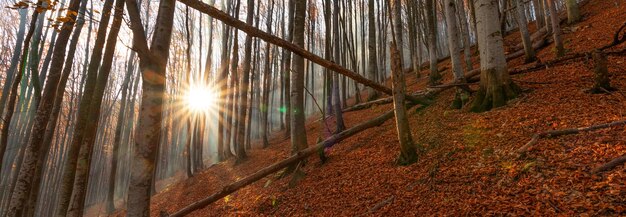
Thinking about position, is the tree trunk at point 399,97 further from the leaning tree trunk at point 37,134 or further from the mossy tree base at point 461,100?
the leaning tree trunk at point 37,134

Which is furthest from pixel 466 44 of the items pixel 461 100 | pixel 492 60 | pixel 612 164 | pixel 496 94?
pixel 612 164

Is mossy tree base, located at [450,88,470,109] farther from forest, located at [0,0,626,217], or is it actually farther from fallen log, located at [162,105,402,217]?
fallen log, located at [162,105,402,217]

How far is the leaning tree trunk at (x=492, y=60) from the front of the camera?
5.52 meters

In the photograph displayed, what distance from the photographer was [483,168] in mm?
3820

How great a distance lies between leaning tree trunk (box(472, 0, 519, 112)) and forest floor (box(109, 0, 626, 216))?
0.27 meters

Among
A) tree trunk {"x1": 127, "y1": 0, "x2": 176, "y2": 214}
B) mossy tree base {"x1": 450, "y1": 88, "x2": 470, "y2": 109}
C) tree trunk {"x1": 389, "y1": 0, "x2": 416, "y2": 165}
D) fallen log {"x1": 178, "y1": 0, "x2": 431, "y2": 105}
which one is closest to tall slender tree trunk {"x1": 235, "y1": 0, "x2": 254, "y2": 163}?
mossy tree base {"x1": 450, "y1": 88, "x2": 470, "y2": 109}

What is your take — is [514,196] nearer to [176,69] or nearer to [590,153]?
[590,153]

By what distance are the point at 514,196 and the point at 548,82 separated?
4.32 meters

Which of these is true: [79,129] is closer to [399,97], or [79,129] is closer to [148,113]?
[148,113]

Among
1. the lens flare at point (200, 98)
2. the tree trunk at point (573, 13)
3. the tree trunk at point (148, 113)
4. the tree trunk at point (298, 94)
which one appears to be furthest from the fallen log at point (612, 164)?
the lens flare at point (200, 98)

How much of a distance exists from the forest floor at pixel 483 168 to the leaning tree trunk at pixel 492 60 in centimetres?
27

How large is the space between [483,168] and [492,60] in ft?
8.97

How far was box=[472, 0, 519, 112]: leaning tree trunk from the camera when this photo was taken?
552 cm

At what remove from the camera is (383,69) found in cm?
1905
